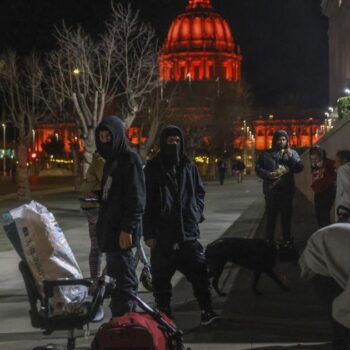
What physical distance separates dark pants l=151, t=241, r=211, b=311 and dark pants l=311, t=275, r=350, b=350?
6.77 feet

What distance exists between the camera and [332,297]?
526cm

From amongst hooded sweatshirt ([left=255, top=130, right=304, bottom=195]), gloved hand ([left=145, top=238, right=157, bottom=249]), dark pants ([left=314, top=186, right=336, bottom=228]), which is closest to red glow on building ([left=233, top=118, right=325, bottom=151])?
→ dark pants ([left=314, top=186, right=336, bottom=228])

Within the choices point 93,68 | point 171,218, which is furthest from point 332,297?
point 93,68

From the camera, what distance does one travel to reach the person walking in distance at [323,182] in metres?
12.2

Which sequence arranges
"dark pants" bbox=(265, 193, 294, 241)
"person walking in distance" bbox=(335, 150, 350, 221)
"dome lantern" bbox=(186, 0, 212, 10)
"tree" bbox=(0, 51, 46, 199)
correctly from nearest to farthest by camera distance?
"person walking in distance" bbox=(335, 150, 350, 221)
"dark pants" bbox=(265, 193, 294, 241)
"tree" bbox=(0, 51, 46, 199)
"dome lantern" bbox=(186, 0, 212, 10)

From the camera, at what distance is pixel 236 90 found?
240ft

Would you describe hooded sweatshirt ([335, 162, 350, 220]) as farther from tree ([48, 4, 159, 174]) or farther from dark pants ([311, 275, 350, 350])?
tree ([48, 4, 159, 174])

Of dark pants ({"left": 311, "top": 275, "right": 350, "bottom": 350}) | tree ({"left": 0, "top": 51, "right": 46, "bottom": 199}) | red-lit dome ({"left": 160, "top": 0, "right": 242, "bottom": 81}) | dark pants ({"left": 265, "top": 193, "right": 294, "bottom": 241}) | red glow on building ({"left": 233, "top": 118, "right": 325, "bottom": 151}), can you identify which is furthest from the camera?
red glow on building ({"left": 233, "top": 118, "right": 325, "bottom": 151})

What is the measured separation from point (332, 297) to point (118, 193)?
73.0 inches

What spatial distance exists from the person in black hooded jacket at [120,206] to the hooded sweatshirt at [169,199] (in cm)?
90

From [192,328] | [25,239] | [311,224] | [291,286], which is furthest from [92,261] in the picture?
[311,224]

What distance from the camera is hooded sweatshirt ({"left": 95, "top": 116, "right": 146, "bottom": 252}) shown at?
241 inches

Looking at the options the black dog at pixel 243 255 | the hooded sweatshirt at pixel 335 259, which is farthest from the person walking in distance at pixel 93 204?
the hooded sweatshirt at pixel 335 259

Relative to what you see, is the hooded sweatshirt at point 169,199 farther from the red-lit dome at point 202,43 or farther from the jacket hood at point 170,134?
the red-lit dome at point 202,43
